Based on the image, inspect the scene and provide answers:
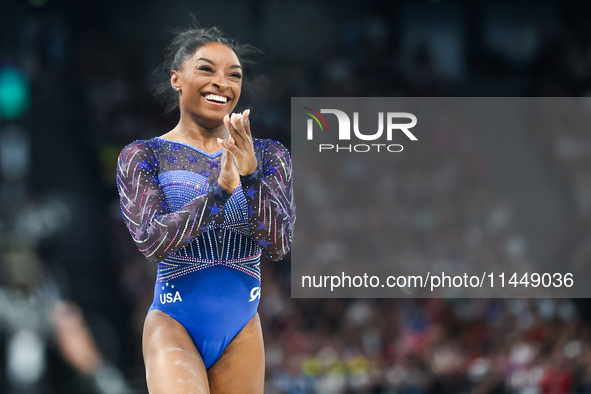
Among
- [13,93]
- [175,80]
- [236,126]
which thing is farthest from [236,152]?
[13,93]

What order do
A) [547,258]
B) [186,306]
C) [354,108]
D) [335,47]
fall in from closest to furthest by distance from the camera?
[186,306] → [354,108] → [547,258] → [335,47]

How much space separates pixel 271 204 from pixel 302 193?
14.5 feet

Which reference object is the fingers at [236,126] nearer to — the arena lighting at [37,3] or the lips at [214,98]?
the lips at [214,98]

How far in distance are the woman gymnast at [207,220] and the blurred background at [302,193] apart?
324cm

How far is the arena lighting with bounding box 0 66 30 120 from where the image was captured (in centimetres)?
614

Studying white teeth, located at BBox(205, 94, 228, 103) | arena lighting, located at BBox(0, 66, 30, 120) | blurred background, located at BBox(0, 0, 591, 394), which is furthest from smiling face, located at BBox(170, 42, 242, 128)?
arena lighting, located at BBox(0, 66, 30, 120)

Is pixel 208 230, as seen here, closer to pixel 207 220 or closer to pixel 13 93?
pixel 207 220

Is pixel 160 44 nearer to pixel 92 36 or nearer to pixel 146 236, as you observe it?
pixel 92 36

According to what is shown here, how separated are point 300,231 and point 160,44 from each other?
2.38 metres

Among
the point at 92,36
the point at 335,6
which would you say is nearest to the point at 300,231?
the point at 335,6

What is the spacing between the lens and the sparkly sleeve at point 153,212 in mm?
1801

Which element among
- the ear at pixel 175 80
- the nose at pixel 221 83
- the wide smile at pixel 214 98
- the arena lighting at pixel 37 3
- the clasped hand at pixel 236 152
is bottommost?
the clasped hand at pixel 236 152

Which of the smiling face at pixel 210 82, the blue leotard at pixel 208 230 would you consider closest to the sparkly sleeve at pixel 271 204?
the blue leotard at pixel 208 230

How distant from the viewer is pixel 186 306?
1.97 metres
